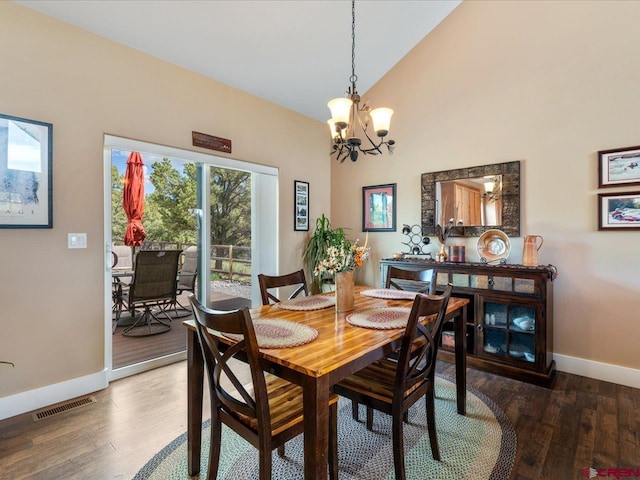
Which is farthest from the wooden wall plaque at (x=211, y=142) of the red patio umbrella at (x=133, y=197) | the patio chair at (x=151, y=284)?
the patio chair at (x=151, y=284)

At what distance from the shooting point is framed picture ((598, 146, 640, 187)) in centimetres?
264

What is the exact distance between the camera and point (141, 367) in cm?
293

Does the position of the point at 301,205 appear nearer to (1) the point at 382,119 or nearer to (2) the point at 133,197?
(2) the point at 133,197

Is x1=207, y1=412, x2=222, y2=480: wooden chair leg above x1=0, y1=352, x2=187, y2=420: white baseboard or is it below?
above

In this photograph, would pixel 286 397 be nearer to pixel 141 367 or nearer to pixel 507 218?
pixel 141 367

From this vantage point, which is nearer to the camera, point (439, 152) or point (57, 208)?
point (57, 208)

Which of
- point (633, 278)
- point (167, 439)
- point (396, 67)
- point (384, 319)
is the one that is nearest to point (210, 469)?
point (167, 439)

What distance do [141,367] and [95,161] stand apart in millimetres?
1812

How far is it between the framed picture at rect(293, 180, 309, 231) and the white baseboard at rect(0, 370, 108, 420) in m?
2.55

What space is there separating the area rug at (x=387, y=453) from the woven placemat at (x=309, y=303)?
2.68 feet

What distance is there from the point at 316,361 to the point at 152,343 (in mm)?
2927

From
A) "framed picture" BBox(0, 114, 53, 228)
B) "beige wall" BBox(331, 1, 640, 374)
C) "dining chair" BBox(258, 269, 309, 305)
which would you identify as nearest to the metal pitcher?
"beige wall" BBox(331, 1, 640, 374)

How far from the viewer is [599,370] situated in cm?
283

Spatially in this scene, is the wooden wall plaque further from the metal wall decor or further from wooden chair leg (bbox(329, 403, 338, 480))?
wooden chair leg (bbox(329, 403, 338, 480))
